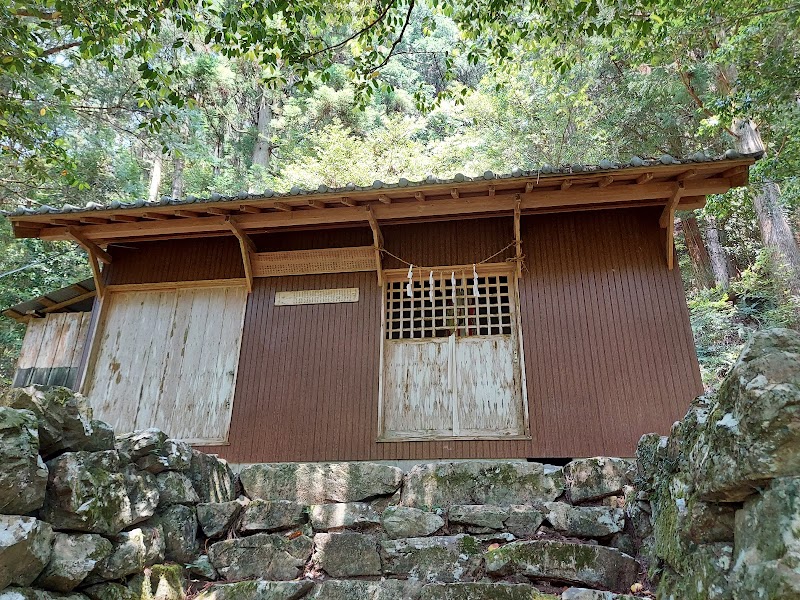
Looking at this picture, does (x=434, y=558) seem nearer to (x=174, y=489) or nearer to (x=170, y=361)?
(x=174, y=489)

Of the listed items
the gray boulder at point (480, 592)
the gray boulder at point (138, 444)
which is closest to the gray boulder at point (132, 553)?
the gray boulder at point (138, 444)

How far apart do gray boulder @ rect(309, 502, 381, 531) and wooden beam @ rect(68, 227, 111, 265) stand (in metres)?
5.19

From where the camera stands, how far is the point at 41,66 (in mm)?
5582

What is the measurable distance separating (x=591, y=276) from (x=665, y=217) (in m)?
1.08

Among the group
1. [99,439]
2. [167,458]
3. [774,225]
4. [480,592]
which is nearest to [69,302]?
[167,458]

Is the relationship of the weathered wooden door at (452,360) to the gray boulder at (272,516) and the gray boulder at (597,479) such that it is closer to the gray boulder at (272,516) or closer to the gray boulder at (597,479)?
the gray boulder at (597,479)

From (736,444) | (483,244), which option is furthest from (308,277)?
(736,444)

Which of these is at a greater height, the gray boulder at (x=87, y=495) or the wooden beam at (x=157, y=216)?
the wooden beam at (x=157, y=216)

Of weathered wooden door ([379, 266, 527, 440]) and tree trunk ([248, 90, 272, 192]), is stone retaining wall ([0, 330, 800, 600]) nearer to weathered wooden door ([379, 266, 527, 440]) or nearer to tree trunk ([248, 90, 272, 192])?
weathered wooden door ([379, 266, 527, 440])

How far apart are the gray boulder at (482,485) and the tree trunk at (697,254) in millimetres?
13594

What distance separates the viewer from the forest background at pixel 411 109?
5805 millimetres

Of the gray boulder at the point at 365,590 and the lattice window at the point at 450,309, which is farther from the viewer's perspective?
the lattice window at the point at 450,309

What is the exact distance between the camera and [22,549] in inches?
99.9

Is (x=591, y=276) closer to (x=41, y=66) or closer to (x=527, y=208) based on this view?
(x=527, y=208)
